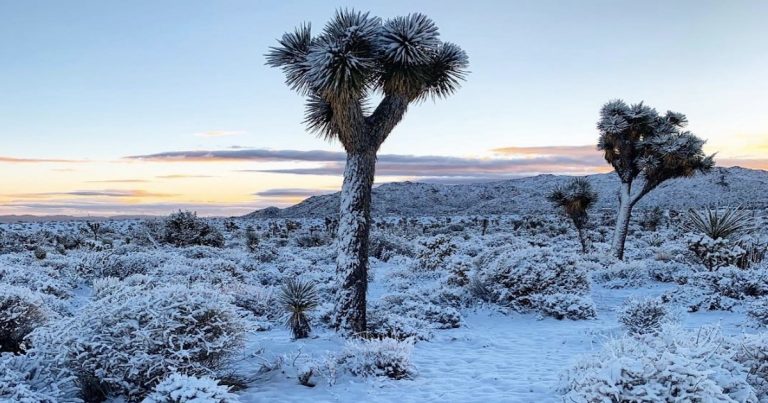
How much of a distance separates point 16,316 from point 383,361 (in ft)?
17.6

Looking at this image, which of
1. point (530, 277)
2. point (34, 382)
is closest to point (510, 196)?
point (530, 277)

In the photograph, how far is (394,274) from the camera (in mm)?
19641

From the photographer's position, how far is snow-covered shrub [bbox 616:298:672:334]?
10186mm

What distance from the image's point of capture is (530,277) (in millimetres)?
13789

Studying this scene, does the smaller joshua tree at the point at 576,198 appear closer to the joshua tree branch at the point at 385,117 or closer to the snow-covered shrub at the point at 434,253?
the snow-covered shrub at the point at 434,253

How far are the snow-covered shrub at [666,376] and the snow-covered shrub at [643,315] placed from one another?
448 cm

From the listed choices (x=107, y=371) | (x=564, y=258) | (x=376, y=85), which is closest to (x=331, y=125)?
(x=376, y=85)

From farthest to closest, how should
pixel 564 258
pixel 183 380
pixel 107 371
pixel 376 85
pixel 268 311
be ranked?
1. pixel 564 258
2. pixel 268 311
3. pixel 376 85
4. pixel 107 371
5. pixel 183 380

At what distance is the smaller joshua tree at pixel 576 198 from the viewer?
2505cm

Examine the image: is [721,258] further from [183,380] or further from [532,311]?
[183,380]

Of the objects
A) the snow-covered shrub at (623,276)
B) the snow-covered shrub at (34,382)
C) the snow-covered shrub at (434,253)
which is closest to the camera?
the snow-covered shrub at (34,382)

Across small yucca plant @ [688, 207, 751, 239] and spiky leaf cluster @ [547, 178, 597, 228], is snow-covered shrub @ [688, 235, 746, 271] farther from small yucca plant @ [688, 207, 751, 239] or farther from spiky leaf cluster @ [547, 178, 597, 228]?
spiky leaf cluster @ [547, 178, 597, 228]

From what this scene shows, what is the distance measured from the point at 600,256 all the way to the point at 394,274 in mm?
8146

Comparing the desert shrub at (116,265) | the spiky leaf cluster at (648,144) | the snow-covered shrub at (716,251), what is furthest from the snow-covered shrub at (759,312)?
the desert shrub at (116,265)
